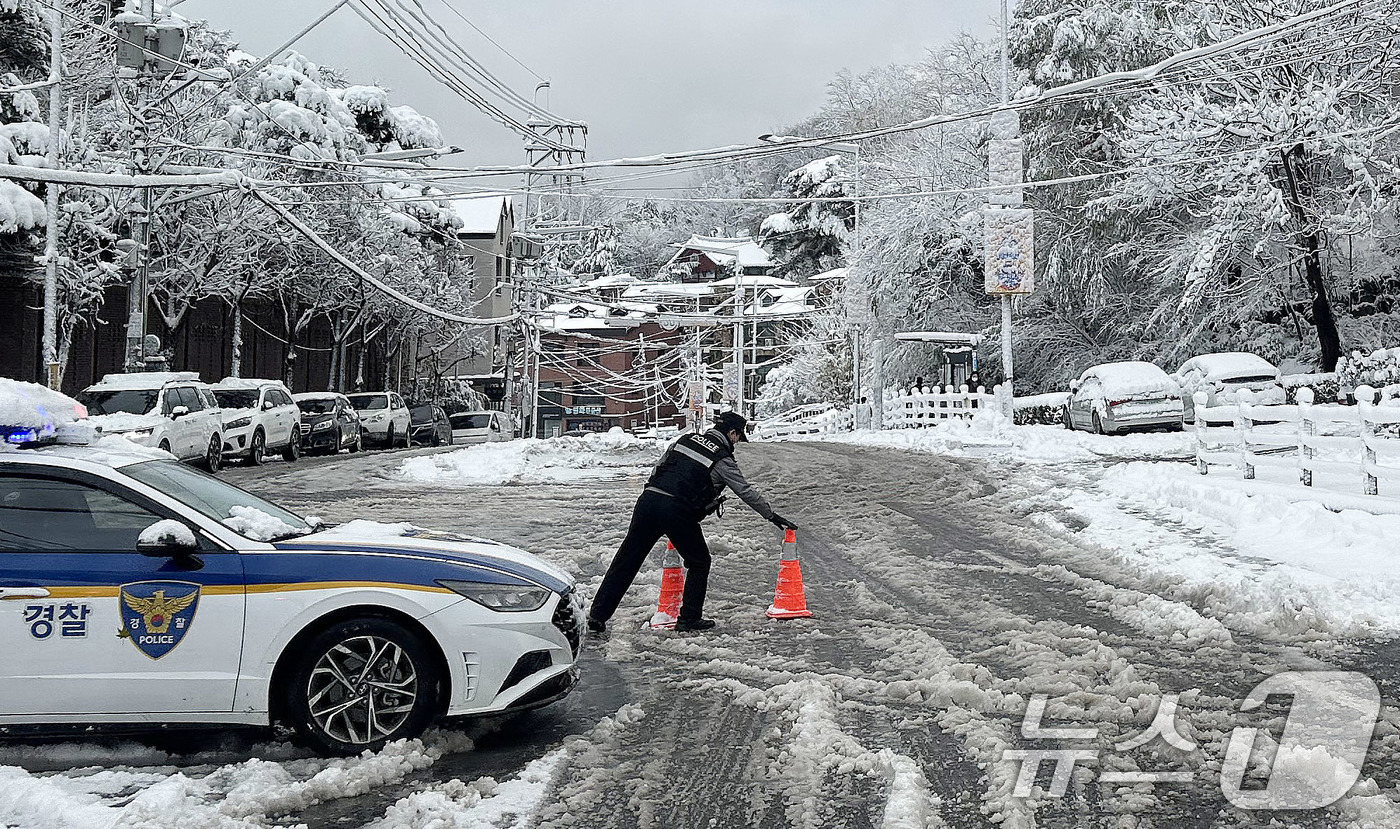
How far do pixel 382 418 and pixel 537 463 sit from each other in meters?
12.5

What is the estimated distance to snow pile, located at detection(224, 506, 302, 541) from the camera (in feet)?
20.0

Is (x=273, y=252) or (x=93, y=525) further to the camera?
(x=273, y=252)

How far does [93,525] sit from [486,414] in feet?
129

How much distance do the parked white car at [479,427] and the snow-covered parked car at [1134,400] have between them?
20020mm

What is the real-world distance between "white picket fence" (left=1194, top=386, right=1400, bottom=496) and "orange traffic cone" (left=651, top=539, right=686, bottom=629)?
7.23 metres

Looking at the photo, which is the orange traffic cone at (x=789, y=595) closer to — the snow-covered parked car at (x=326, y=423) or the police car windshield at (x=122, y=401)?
the police car windshield at (x=122, y=401)

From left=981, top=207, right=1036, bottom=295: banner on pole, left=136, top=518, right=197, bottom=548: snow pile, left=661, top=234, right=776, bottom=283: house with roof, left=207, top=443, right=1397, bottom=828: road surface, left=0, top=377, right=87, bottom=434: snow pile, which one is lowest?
left=207, top=443, right=1397, bottom=828: road surface

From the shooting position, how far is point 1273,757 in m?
5.47

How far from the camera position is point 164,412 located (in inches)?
839

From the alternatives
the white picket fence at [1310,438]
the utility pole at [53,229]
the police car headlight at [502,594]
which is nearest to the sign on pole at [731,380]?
the utility pole at [53,229]

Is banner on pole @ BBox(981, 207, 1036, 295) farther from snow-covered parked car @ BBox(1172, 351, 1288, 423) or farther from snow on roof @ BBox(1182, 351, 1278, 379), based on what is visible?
snow on roof @ BBox(1182, 351, 1278, 379)

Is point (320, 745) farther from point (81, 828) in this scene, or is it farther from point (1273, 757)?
point (1273, 757)

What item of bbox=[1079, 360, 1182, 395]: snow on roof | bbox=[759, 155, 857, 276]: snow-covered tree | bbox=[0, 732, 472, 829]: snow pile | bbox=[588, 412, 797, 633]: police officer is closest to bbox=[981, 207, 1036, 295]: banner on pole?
bbox=[1079, 360, 1182, 395]: snow on roof

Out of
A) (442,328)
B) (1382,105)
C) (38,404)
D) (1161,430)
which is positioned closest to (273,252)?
(442,328)
